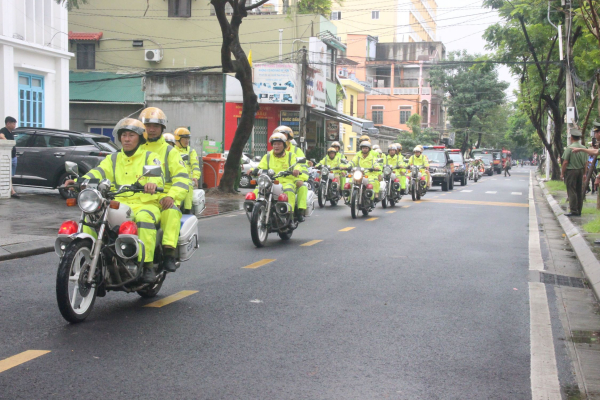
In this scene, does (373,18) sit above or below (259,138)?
above

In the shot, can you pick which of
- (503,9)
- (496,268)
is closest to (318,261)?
(496,268)

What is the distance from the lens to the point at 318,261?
30.3 feet

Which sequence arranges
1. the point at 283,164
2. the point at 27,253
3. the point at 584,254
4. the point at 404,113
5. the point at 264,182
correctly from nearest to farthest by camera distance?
the point at 27,253
the point at 584,254
the point at 264,182
the point at 283,164
the point at 404,113

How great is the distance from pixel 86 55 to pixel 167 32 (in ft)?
15.5

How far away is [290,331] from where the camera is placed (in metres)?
5.60

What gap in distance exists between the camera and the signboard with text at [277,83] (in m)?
32.2

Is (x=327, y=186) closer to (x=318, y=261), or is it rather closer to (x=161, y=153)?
(x=318, y=261)

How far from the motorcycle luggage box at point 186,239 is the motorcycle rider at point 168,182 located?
145mm

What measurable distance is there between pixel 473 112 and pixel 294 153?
6607cm

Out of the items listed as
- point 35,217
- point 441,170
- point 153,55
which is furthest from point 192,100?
point 35,217

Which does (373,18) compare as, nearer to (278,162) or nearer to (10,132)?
(10,132)

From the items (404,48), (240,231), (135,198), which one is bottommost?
(240,231)

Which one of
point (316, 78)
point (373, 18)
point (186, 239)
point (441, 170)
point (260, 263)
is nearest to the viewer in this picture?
point (186, 239)

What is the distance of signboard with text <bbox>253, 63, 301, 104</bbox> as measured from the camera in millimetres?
32250
